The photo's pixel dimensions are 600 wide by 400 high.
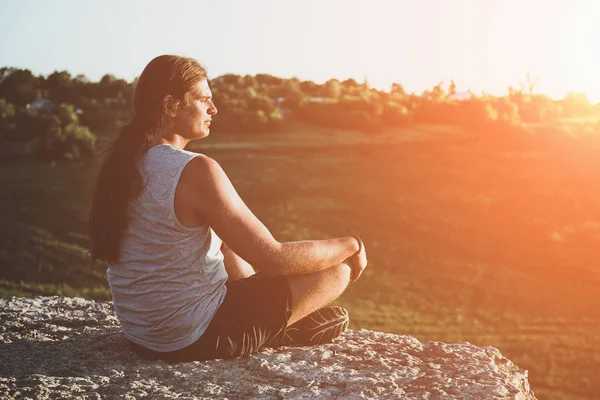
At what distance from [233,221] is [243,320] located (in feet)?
1.94

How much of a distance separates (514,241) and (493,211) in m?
1.72

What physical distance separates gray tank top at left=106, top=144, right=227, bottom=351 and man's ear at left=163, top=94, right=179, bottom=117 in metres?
0.19

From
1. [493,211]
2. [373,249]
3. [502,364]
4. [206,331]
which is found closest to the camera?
[206,331]

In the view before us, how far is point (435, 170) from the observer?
859 inches

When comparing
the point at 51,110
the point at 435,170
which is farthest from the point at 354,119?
the point at 51,110

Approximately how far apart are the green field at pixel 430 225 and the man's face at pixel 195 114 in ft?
24.4

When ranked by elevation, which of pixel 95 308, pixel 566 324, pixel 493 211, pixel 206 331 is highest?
pixel 206 331

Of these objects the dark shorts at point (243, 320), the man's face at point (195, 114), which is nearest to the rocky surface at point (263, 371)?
the dark shorts at point (243, 320)

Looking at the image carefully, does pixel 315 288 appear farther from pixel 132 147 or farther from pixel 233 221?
pixel 132 147

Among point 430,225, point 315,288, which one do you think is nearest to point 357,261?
point 315,288

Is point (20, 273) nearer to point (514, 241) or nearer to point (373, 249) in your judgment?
point (373, 249)

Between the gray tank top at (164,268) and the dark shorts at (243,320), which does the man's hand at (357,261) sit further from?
the gray tank top at (164,268)

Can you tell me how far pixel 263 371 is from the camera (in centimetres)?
340

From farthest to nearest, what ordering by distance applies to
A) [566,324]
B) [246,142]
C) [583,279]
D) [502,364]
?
[246,142]
[583,279]
[566,324]
[502,364]
